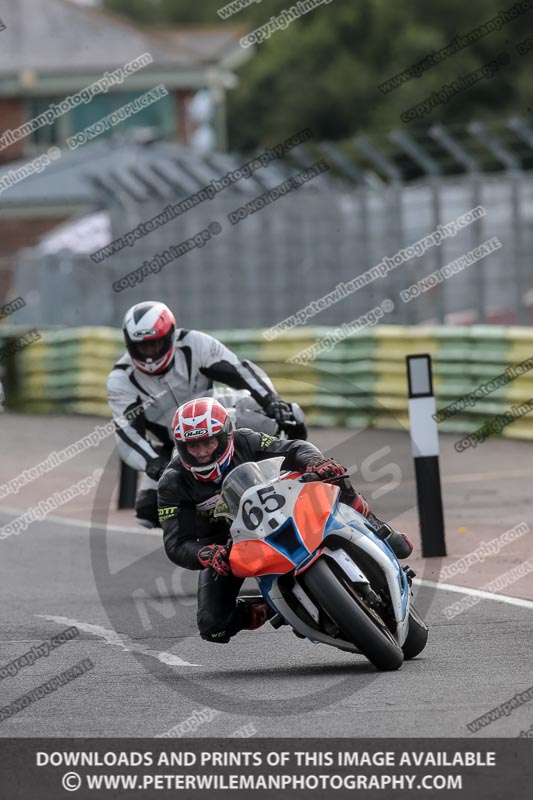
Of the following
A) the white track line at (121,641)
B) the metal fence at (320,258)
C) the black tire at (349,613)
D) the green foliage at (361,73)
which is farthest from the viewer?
the green foliage at (361,73)

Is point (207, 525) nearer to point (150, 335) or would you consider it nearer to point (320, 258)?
point (150, 335)

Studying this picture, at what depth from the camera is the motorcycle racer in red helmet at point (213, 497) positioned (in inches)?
340

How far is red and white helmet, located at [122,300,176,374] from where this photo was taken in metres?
11.7

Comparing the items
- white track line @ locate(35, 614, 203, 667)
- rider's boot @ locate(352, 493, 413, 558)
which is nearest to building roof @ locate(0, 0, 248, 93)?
white track line @ locate(35, 614, 203, 667)

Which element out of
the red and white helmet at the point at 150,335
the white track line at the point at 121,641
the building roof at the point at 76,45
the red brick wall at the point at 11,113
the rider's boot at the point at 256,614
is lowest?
the red brick wall at the point at 11,113

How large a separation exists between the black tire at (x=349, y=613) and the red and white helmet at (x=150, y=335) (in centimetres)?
388

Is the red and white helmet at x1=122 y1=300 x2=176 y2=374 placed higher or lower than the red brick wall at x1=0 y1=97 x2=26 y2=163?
higher

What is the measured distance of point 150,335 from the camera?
1174 cm

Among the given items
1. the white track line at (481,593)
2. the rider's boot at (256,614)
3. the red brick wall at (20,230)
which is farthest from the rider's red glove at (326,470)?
the red brick wall at (20,230)

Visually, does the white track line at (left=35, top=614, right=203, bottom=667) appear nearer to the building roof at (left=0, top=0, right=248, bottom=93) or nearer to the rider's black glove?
the rider's black glove

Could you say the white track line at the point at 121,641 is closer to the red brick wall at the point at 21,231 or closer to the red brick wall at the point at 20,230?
the red brick wall at the point at 21,231

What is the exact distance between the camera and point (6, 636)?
10.3 metres

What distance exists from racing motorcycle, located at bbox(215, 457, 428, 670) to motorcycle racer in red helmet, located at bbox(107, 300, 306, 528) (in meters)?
3.40

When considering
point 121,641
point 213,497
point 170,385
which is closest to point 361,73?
point 170,385
